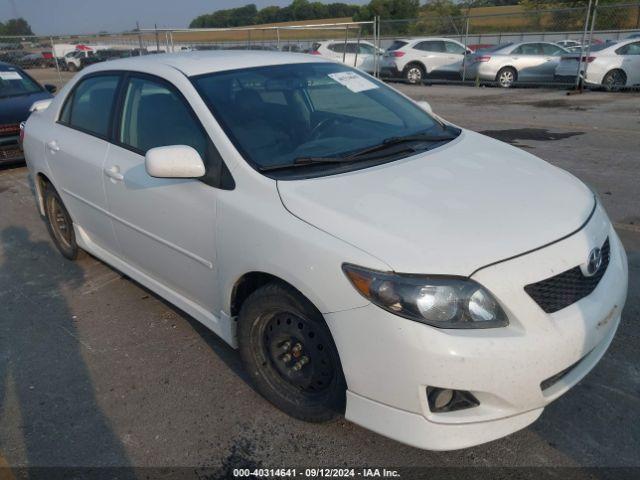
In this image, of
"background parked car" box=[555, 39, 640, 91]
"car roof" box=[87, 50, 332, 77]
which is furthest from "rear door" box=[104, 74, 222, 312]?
"background parked car" box=[555, 39, 640, 91]

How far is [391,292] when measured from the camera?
211 cm

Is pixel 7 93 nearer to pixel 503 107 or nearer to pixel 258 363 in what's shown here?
pixel 258 363

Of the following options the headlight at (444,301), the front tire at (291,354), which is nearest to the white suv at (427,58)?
the front tire at (291,354)

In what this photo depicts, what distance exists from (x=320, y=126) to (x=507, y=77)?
52.7 ft

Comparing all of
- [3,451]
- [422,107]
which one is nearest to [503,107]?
[422,107]

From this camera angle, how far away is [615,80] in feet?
48.6

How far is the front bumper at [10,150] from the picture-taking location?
785cm

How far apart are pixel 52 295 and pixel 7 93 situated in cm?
595

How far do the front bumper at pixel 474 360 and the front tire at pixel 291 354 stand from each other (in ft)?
0.59

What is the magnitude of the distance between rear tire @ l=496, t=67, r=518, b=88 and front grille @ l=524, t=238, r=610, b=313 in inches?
654

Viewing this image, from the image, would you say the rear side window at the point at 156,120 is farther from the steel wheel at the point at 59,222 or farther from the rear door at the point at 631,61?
the rear door at the point at 631,61

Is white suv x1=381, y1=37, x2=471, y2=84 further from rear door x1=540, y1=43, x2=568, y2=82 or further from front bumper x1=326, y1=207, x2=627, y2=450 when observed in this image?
front bumper x1=326, y1=207, x2=627, y2=450

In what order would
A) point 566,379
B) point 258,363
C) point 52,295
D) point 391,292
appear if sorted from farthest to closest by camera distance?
point 52,295 → point 258,363 → point 566,379 → point 391,292

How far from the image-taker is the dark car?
784cm
